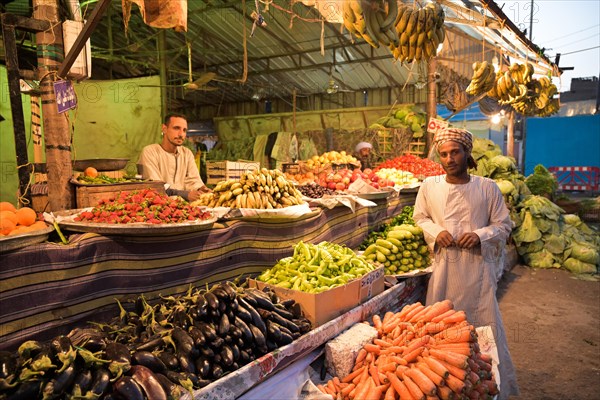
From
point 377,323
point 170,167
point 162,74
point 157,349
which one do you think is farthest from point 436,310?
A: point 162,74

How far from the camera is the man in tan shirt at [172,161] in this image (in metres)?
4.82

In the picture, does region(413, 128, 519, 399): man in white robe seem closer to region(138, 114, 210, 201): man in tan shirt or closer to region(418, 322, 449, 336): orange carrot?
region(418, 322, 449, 336): orange carrot

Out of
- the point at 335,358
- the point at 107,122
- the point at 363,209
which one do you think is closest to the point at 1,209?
the point at 335,358

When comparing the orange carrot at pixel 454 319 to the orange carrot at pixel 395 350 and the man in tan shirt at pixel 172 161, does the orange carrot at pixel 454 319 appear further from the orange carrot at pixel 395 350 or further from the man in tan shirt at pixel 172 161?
the man in tan shirt at pixel 172 161

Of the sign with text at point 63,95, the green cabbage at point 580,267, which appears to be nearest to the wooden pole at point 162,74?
the sign with text at point 63,95

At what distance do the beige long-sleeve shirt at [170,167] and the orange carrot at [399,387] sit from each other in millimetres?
3414

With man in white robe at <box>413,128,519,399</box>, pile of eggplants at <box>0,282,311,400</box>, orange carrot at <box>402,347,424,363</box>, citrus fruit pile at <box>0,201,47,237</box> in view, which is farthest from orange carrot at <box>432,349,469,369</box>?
citrus fruit pile at <box>0,201,47,237</box>

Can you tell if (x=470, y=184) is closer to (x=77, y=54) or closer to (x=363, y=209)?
(x=363, y=209)

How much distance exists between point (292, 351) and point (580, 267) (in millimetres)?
7944

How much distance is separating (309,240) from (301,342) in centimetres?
172

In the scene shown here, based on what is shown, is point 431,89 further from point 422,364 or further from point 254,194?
point 422,364

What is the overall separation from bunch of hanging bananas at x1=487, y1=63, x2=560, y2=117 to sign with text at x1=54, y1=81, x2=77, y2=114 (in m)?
8.01

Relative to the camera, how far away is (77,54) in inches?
111

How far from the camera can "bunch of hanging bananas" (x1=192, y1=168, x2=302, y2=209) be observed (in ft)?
11.7
